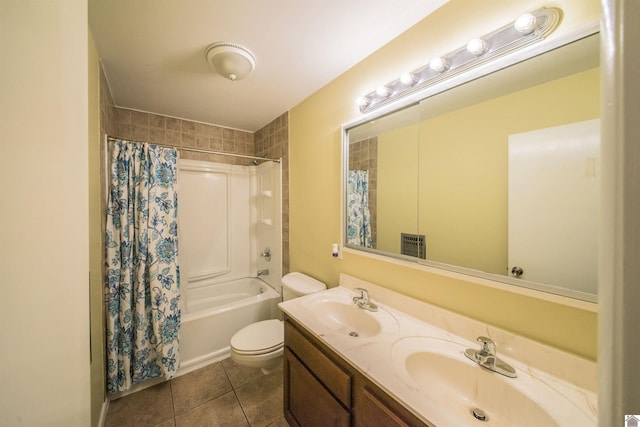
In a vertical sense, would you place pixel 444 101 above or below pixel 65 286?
above

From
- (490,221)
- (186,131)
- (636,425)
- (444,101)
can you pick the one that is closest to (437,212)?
(490,221)

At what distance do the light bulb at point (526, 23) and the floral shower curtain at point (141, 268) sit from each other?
7.32 feet

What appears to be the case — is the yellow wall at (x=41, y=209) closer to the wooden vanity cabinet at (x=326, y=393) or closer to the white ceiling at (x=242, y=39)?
the wooden vanity cabinet at (x=326, y=393)

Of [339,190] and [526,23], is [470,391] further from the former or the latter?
[526,23]

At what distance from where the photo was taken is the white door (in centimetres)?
72

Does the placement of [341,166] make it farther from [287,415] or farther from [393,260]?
[287,415]

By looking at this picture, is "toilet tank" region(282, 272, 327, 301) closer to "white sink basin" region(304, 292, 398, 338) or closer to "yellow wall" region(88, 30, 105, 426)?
"white sink basin" region(304, 292, 398, 338)

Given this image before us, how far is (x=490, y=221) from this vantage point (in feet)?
3.18

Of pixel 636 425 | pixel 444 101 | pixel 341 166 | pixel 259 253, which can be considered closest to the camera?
pixel 636 425

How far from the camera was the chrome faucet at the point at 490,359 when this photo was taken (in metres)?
0.78

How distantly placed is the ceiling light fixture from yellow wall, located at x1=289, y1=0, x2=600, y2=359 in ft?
1.85

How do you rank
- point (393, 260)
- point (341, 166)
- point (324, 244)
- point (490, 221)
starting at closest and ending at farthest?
point (490, 221) < point (393, 260) < point (341, 166) < point (324, 244)

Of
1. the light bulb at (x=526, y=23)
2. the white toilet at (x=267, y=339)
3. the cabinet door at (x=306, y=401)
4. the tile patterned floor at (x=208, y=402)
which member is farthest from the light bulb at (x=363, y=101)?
the tile patterned floor at (x=208, y=402)

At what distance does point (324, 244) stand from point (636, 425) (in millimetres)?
1535
